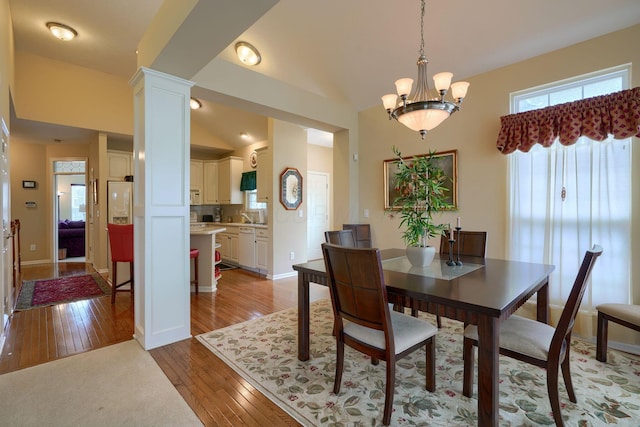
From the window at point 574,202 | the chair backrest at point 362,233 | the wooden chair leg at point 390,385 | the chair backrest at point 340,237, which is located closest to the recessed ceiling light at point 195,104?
the chair backrest at point 362,233

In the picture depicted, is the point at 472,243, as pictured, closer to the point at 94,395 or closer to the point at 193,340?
the point at 193,340

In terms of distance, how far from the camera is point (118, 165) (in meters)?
5.59

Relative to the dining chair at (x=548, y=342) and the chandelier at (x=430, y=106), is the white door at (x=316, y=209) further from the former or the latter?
the dining chair at (x=548, y=342)

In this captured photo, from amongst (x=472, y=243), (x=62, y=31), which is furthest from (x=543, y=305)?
(x=62, y=31)

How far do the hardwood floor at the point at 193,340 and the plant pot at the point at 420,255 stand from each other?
1.30 m

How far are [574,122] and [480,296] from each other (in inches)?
86.1

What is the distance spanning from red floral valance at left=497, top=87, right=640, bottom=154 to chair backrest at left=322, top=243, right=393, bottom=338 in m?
2.35

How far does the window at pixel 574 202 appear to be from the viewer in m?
2.50

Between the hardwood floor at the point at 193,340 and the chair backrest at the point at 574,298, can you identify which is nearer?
the chair backrest at the point at 574,298

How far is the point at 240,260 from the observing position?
5.65 meters

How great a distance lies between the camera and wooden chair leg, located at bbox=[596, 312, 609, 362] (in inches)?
87.7

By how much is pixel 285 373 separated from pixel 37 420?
1.38 metres

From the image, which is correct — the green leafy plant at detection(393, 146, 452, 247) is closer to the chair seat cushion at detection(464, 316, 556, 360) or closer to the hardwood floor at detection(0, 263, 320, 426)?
the chair seat cushion at detection(464, 316, 556, 360)

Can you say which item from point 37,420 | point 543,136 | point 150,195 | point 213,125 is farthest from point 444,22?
point 213,125
